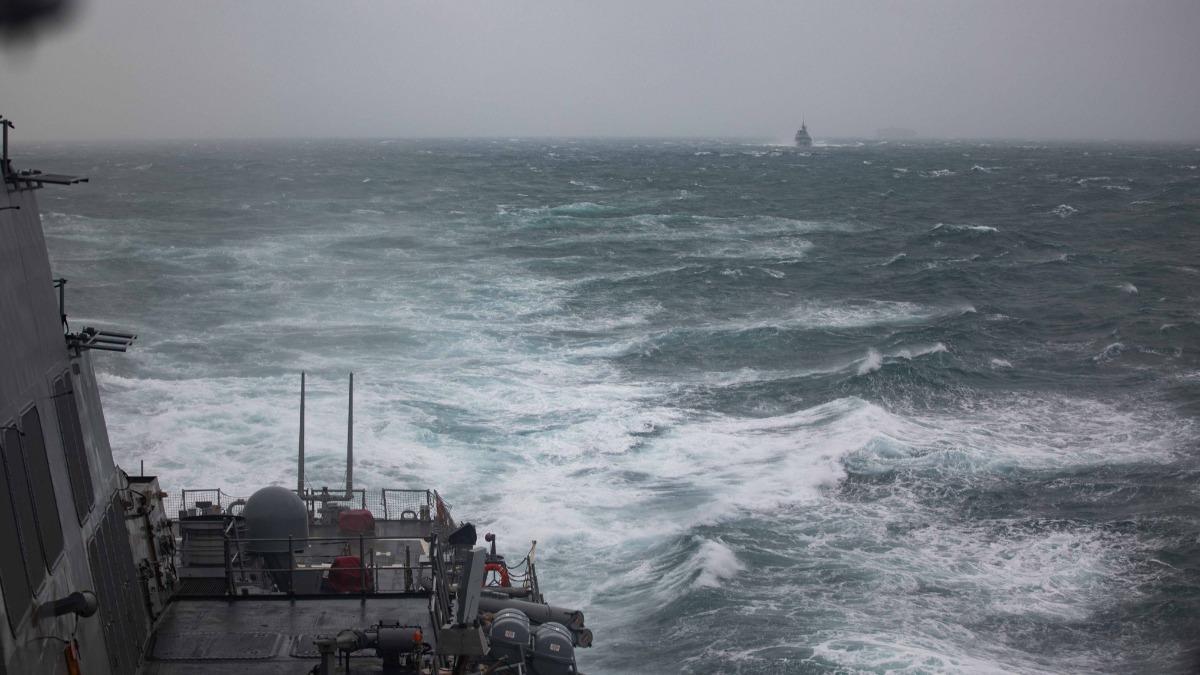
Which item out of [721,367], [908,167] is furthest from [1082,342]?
[908,167]

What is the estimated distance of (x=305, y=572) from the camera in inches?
659

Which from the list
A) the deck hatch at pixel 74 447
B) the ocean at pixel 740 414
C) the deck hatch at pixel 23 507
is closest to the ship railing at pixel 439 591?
the deck hatch at pixel 74 447

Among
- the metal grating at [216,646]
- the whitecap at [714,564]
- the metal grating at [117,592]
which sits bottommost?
the whitecap at [714,564]

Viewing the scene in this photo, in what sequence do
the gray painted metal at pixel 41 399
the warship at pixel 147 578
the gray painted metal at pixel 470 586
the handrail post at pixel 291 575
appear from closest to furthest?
1. the gray painted metal at pixel 41 399
2. the warship at pixel 147 578
3. the gray painted metal at pixel 470 586
4. the handrail post at pixel 291 575

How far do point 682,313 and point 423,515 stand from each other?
34639mm

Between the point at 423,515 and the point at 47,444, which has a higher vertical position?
the point at 47,444

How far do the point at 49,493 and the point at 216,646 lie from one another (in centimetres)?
417

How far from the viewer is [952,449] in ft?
111

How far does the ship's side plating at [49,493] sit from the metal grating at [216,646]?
16.0 inches

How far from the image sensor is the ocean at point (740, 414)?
24.2 m

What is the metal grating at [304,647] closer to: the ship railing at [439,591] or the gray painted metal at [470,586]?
the ship railing at [439,591]

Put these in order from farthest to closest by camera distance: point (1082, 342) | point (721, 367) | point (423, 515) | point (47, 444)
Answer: point (1082, 342), point (721, 367), point (423, 515), point (47, 444)

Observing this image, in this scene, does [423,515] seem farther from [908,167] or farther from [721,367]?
[908,167]

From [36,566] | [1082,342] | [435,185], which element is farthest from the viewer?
[435,185]
